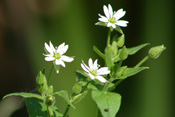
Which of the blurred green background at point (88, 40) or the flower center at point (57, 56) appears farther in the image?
the blurred green background at point (88, 40)

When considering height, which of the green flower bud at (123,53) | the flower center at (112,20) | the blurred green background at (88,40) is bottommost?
the blurred green background at (88,40)

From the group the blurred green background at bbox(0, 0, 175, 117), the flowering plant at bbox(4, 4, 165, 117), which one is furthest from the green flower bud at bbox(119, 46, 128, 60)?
the blurred green background at bbox(0, 0, 175, 117)

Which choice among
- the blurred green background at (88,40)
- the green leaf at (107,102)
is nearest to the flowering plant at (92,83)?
the green leaf at (107,102)

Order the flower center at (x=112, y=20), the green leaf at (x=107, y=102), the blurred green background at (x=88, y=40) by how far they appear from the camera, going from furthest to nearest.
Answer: the blurred green background at (x=88, y=40), the flower center at (x=112, y=20), the green leaf at (x=107, y=102)

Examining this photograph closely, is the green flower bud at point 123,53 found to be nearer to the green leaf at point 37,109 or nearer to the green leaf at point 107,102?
the green leaf at point 107,102

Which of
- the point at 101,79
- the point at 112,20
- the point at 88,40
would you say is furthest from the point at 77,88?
the point at 88,40

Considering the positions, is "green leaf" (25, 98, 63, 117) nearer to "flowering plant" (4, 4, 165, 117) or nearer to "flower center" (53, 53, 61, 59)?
"flowering plant" (4, 4, 165, 117)
